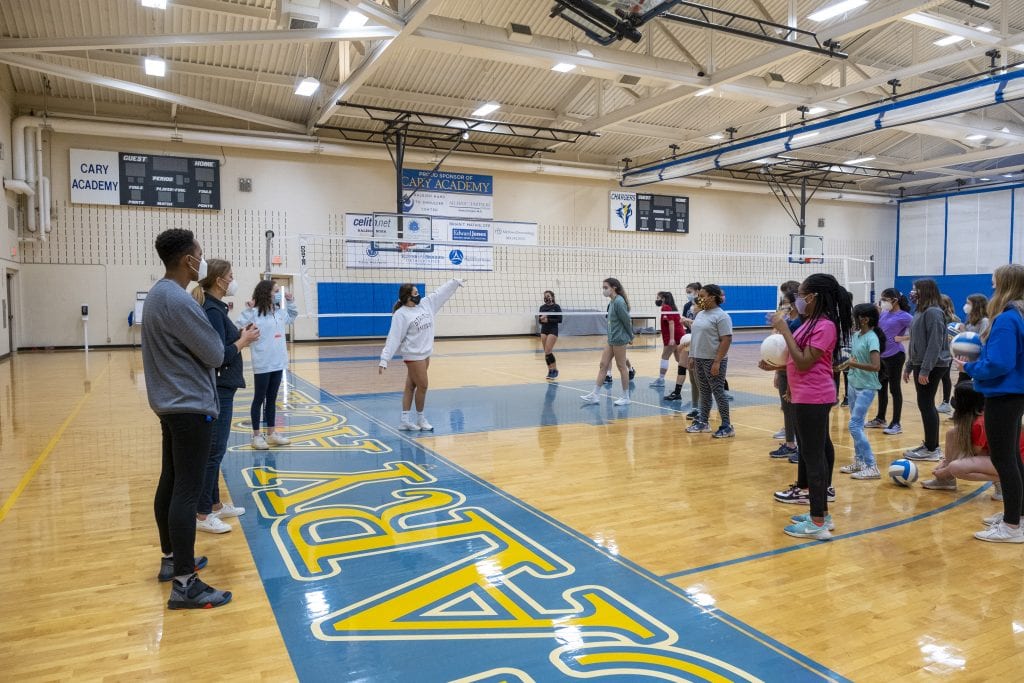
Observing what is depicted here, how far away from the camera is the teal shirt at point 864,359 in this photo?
5.00 metres

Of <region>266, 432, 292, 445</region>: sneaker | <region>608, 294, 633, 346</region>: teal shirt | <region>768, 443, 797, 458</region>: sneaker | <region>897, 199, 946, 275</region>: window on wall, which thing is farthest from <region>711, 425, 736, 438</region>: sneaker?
<region>897, 199, 946, 275</region>: window on wall

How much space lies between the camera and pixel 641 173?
64.6ft

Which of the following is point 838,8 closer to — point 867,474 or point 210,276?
point 867,474

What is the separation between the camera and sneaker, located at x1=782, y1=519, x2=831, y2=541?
12.3 feet

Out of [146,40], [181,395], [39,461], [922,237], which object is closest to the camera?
[181,395]

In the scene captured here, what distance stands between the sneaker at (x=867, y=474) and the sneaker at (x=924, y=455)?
654 millimetres

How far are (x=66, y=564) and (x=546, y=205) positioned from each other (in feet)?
58.1

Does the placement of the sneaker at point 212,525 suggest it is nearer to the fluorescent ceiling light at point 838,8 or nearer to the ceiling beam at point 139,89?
the fluorescent ceiling light at point 838,8

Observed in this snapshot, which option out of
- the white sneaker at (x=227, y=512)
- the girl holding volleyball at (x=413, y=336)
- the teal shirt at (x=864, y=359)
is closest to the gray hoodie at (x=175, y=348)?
the white sneaker at (x=227, y=512)

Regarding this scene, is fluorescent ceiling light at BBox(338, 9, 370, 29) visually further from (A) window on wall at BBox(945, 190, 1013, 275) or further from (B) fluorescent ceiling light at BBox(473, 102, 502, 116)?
(A) window on wall at BBox(945, 190, 1013, 275)

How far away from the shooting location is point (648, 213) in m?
21.3

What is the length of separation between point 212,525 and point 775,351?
3.84m

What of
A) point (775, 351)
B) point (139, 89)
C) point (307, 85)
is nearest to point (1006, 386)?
point (775, 351)

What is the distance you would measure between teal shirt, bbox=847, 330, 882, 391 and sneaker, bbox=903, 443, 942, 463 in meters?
0.97
